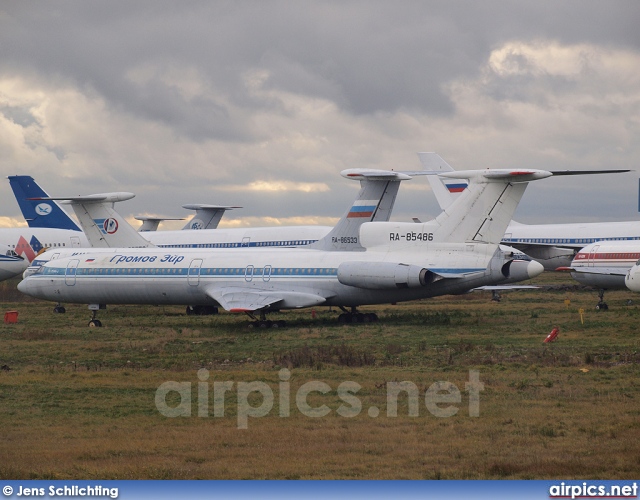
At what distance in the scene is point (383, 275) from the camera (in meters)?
36.9

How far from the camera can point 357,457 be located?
1612cm

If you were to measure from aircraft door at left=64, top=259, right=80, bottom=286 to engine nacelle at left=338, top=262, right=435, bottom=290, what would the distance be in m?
13.5

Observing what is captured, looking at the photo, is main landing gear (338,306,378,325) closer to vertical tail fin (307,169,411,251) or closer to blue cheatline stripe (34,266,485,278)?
blue cheatline stripe (34,266,485,278)

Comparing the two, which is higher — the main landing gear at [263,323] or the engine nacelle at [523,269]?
the engine nacelle at [523,269]

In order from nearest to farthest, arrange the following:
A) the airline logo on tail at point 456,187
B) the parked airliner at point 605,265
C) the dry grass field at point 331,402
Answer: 1. the dry grass field at point 331,402
2. the parked airliner at point 605,265
3. the airline logo on tail at point 456,187

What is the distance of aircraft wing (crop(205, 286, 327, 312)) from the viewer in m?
38.7

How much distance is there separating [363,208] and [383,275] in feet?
29.2

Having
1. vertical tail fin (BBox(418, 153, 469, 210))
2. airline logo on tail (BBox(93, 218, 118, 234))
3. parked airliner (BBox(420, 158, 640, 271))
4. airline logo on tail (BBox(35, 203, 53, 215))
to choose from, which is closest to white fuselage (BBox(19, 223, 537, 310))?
airline logo on tail (BBox(93, 218, 118, 234))

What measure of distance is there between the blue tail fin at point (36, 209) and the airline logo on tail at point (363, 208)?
4413 cm

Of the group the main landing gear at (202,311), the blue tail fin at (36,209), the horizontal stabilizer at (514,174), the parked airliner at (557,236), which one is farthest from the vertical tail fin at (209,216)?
the horizontal stabilizer at (514,174)

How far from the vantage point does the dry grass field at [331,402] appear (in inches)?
616

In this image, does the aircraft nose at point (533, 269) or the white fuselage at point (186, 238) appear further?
the white fuselage at point (186, 238)

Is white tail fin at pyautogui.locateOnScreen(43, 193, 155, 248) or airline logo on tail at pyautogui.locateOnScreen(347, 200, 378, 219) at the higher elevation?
white tail fin at pyautogui.locateOnScreen(43, 193, 155, 248)

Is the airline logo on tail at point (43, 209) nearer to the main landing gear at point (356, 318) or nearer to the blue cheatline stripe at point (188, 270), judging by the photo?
the blue cheatline stripe at point (188, 270)
